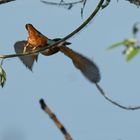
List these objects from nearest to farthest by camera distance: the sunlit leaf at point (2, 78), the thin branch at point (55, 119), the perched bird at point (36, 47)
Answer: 1. the thin branch at point (55, 119)
2. the perched bird at point (36, 47)
3. the sunlit leaf at point (2, 78)

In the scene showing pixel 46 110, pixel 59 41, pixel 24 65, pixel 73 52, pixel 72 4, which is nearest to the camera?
pixel 46 110

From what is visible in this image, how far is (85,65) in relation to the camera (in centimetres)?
208

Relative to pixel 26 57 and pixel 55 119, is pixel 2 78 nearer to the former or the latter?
pixel 26 57

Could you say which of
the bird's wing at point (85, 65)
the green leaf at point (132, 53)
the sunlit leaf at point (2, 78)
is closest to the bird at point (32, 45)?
the bird's wing at point (85, 65)

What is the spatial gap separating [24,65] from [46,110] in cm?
170

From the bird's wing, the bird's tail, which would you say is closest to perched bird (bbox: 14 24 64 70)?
the bird's tail

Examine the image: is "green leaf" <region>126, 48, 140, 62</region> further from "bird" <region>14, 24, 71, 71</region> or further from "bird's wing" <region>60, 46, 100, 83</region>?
→ "bird" <region>14, 24, 71, 71</region>

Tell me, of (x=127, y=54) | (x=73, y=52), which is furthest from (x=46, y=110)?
(x=73, y=52)

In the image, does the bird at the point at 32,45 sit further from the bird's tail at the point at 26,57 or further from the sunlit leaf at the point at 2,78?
the sunlit leaf at the point at 2,78

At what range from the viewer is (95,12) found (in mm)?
3211

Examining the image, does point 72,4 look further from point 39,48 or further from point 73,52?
point 73,52

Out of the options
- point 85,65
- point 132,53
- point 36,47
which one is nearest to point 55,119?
point 132,53

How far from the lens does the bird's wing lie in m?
1.90

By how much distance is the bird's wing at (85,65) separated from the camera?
190 centimetres
